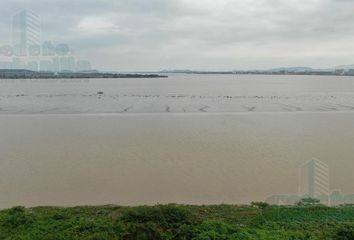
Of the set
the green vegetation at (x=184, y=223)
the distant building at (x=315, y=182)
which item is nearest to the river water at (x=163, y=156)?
the distant building at (x=315, y=182)

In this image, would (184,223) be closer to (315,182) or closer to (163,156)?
(315,182)

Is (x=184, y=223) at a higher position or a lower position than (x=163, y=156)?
higher

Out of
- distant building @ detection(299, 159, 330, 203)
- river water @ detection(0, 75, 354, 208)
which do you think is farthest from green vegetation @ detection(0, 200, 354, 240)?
river water @ detection(0, 75, 354, 208)

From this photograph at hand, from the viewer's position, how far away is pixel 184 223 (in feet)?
17.0

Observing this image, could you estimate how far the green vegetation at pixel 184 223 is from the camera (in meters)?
4.81

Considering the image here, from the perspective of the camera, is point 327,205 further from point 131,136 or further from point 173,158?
point 131,136

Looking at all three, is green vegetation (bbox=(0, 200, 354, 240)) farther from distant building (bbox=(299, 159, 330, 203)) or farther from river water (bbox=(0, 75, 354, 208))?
river water (bbox=(0, 75, 354, 208))

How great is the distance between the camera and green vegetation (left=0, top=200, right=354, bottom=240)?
4.81m

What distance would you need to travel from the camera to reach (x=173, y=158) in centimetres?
1017

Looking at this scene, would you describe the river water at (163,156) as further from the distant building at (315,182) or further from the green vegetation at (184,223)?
the green vegetation at (184,223)

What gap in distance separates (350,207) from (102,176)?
483 centimetres

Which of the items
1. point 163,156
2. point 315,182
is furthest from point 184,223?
point 163,156

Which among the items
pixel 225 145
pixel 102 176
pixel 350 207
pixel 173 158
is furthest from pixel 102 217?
pixel 225 145

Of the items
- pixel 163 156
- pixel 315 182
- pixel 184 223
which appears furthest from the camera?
pixel 163 156
